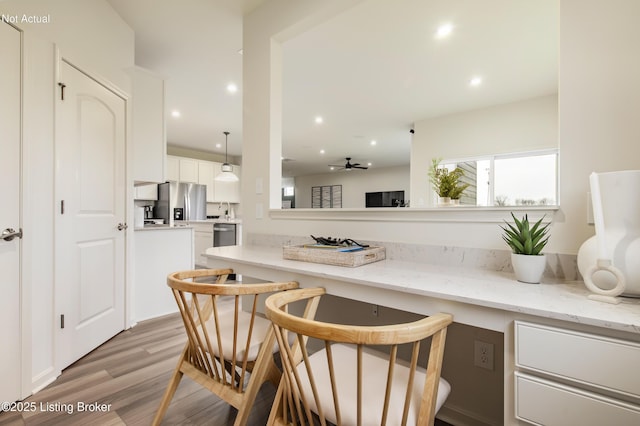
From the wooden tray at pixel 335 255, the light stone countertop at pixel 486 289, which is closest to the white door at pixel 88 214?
the light stone countertop at pixel 486 289

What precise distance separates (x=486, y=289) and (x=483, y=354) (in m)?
0.58

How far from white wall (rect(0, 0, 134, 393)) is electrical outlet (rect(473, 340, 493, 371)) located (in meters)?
2.42

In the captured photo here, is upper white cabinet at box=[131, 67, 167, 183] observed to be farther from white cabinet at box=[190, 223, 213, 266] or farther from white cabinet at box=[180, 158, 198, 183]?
white cabinet at box=[180, 158, 198, 183]

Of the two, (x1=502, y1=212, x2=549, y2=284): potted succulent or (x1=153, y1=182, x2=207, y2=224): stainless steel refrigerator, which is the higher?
(x1=153, y1=182, x2=207, y2=224): stainless steel refrigerator

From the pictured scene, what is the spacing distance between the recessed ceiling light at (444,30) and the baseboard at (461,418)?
104 inches

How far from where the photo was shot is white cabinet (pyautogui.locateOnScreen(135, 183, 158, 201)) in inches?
206

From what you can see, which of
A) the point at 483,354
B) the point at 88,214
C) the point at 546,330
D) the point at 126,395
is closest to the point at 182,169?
the point at 88,214

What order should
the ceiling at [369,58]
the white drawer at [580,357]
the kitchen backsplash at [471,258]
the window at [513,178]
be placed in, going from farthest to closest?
the window at [513,178], the ceiling at [369,58], the kitchen backsplash at [471,258], the white drawer at [580,357]

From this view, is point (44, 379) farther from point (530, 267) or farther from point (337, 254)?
point (530, 267)

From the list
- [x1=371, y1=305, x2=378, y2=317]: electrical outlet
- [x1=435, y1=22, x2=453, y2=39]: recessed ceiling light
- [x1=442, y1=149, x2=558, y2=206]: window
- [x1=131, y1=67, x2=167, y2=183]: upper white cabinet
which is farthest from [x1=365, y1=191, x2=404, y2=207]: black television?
[x1=371, y1=305, x2=378, y2=317]: electrical outlet

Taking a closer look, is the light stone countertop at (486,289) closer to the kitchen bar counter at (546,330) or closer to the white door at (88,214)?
the kitchen bar counter at (546,330)

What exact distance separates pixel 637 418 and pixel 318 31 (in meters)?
2.80

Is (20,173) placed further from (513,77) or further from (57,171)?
(513,77)

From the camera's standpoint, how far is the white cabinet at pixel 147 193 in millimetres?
5238
